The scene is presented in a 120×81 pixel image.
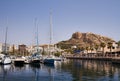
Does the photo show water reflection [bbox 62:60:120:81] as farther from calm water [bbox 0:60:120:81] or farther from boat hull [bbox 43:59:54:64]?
boat hull [bbox 43:59:54:64]

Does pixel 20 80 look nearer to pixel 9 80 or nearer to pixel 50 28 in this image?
pixel 9 80

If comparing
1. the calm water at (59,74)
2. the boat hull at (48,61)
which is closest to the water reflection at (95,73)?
the calm water at (59,74)

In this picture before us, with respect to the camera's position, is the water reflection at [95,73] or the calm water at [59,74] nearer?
the calm water at [59,74]

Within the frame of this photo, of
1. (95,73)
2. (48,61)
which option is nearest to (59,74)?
(95,73)

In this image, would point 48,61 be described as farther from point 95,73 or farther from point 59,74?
point 95,73

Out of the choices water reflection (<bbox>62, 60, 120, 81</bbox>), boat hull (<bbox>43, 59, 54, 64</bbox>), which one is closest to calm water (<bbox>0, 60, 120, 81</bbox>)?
water reflection (<bbox>62, 60, 120, 81</bbox>)

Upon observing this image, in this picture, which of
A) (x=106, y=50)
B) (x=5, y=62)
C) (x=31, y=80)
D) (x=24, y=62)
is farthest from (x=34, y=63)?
(x=106, y=50)

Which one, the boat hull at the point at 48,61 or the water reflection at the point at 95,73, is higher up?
the boat hull at the point at 48,61

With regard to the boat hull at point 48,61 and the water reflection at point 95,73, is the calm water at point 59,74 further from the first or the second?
the boat hull at point 48,61

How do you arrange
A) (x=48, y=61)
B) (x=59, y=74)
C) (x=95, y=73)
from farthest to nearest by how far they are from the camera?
(x=48, y=61) → (x=95, y=73) → (x=59, y=74)

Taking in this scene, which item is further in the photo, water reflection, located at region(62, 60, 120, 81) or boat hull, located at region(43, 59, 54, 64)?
boat hull, located at region(43, 59, 54, 64)

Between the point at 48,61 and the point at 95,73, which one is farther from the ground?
the point at 48,61

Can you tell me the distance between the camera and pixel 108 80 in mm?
45125

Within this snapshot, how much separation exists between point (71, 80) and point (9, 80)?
10788 millimetres
